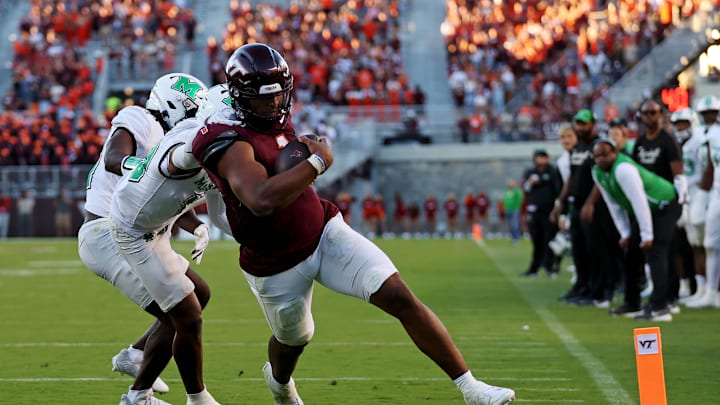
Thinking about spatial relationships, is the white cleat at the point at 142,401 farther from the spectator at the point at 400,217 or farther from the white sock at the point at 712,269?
the spectator at the point at 400,217

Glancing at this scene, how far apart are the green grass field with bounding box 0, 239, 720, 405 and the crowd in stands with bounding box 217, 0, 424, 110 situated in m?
20.7

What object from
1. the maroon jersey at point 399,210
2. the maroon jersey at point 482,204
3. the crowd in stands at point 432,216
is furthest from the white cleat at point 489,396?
the maroon jersey at point 399,210

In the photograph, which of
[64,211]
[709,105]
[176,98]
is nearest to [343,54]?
[64,211]

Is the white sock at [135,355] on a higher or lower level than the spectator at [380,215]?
higher

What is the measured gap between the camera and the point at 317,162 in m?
5.42

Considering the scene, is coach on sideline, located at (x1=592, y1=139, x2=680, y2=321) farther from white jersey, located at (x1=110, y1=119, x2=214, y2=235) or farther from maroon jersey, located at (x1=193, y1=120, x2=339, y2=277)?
maroon jersey, located at (x1=193, y1=120, x2=339, y2=277)

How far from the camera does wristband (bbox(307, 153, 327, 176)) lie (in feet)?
17.8

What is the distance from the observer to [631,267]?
11.1 m

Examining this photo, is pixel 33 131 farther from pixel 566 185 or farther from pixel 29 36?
pixel 566 185

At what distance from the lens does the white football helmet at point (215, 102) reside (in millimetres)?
6414

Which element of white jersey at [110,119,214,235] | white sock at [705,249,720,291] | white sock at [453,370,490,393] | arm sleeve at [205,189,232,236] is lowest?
white sock at [705,249,720,291]

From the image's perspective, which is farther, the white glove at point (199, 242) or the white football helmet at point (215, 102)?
the white glove at point (199, 242)

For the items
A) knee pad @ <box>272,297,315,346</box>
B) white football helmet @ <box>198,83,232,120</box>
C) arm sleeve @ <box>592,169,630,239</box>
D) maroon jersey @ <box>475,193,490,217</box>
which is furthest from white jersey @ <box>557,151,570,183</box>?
maroon jersey @ <box>475,193,490,217</box>

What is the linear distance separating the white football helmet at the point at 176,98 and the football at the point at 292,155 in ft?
4.80
